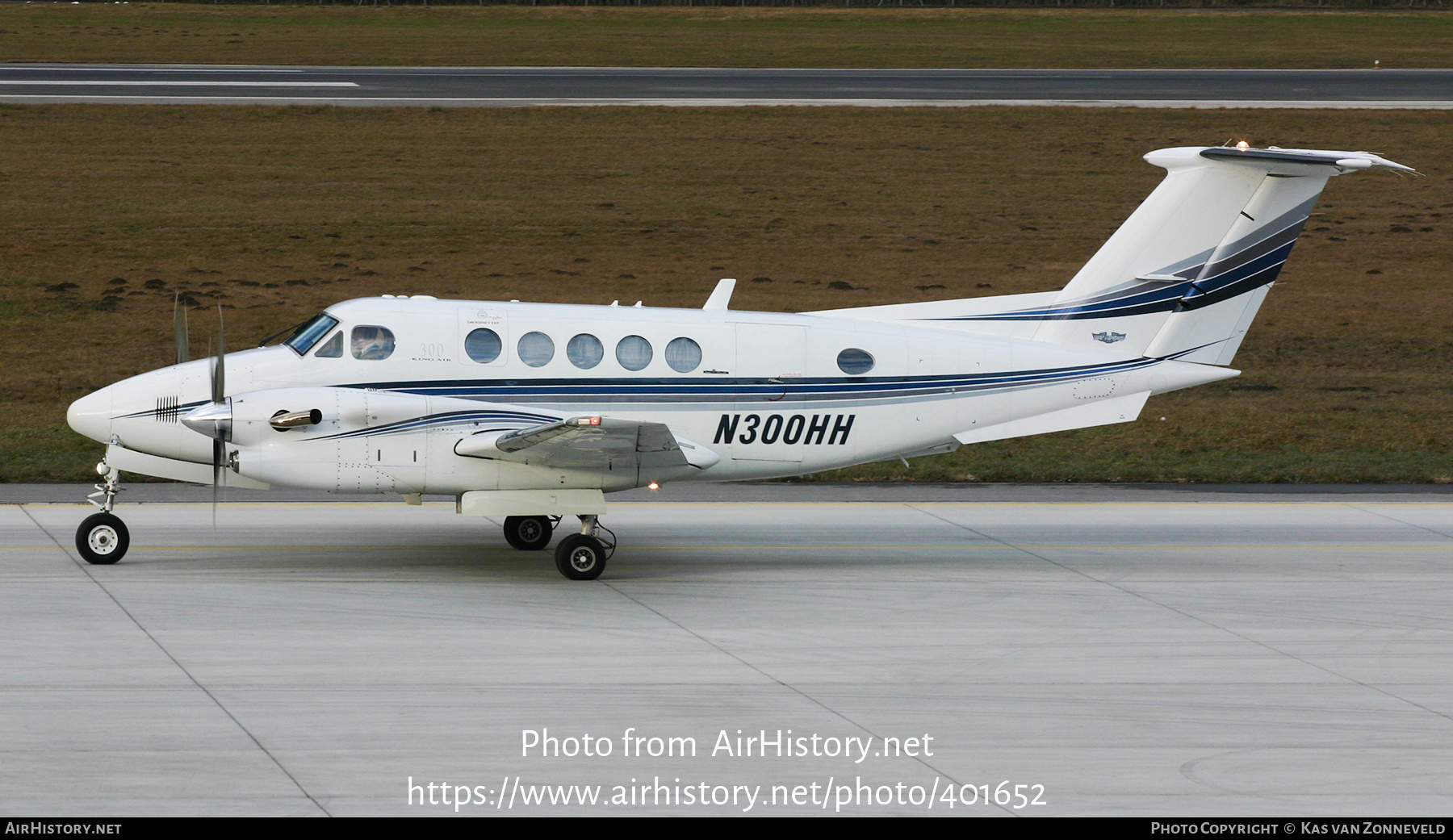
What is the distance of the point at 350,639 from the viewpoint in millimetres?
12820

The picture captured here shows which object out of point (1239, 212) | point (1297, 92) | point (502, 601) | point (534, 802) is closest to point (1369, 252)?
point (1297, 92)

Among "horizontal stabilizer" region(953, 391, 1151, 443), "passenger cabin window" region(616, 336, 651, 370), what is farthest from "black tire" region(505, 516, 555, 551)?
"horizontal stabilizer" region(953, 391, 1151, 443)

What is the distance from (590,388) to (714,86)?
3338 cm

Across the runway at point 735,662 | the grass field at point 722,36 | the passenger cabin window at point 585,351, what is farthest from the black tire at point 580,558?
the grass field at point 722,36

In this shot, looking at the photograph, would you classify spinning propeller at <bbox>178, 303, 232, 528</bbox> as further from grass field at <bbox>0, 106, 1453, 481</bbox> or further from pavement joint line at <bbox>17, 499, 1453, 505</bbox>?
grass field at <bbox>0, 106, 1453, 481</bbox>

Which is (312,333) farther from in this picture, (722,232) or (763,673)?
(722,232)

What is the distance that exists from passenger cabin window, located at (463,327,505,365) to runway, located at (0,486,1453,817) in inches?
81.2

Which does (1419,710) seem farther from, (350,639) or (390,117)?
(390,117)

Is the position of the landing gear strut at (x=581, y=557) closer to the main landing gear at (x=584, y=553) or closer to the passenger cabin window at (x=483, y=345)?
the main landing gear at (x=584, y=553)

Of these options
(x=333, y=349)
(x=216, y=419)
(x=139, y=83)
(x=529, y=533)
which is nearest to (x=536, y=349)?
(x=333, y=349)

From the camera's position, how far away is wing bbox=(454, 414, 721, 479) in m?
14.2

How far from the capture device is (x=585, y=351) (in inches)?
600

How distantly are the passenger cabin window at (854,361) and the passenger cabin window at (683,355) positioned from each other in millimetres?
1408

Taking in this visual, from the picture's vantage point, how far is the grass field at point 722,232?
25031 millimetres
